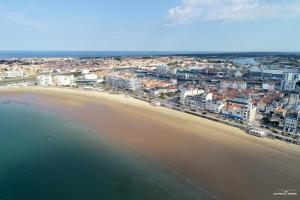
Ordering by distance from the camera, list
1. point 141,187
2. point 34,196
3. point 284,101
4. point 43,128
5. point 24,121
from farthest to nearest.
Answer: point 284,101 < point 24,121 < point 43,128 < point 141,187 < point 34,196

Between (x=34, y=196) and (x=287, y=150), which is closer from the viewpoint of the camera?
(x=34, y=196)

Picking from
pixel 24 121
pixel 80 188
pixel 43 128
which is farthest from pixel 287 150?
pixel 24 121

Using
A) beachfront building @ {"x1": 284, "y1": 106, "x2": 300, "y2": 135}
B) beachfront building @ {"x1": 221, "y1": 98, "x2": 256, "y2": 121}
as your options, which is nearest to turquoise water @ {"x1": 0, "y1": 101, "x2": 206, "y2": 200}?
beachfront building @ {"x1": 221, "y1": 98, "x2": 256, "y2": 121}

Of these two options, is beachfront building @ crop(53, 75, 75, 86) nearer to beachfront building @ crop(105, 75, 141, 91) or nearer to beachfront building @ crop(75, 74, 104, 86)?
beachfront building @ crop(75, 74, 104, 86)

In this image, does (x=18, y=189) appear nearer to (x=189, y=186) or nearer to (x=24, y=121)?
(x=189, y=186)

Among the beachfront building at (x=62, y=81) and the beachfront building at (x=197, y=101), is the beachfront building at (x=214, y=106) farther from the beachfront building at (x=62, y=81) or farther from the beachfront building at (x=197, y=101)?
the beachfront building at (x=62, y=81)

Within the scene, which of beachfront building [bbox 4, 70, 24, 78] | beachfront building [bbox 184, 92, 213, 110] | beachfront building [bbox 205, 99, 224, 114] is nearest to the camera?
beachfront building [bbox 205, 99, 224, 114]
